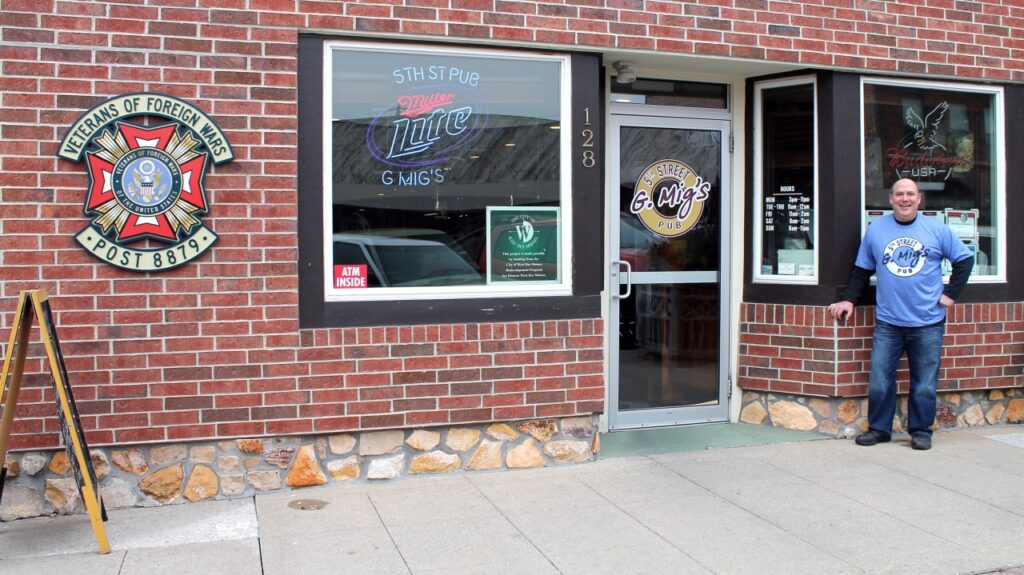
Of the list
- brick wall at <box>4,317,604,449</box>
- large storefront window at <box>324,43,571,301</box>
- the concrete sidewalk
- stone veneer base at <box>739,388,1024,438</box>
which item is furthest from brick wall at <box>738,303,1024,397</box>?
large storefront window at <box>324,43,571,301</box>

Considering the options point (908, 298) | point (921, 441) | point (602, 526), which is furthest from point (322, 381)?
point (921, 441)

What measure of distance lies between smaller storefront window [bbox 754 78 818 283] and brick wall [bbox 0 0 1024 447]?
1.56m

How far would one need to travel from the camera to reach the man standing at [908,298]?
20.7ft

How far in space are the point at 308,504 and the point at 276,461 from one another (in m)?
0.36

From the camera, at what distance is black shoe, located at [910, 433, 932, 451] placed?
6316 mm

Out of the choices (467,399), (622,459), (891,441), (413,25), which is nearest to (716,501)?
(622,459)

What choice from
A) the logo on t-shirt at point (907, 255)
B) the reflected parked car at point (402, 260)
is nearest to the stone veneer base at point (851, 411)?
the logo on t-shirt at point (907, 255)

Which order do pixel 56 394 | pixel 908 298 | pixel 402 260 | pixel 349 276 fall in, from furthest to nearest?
1. pixel 908 298
2. pixel 402 260
3. pixel 349 276
4. pixel 56 394

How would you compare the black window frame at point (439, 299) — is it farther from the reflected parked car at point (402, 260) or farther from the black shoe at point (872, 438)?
the black shoe at point (872, 438)

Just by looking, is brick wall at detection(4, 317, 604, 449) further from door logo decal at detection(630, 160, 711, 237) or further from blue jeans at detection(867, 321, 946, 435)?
blue jeans at detection(867, 321, 946, 435)

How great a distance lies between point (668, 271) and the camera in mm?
6766

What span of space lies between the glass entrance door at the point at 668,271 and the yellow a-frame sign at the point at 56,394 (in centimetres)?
354

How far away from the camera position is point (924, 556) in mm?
4367

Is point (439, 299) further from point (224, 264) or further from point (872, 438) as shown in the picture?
point (872, 438)
